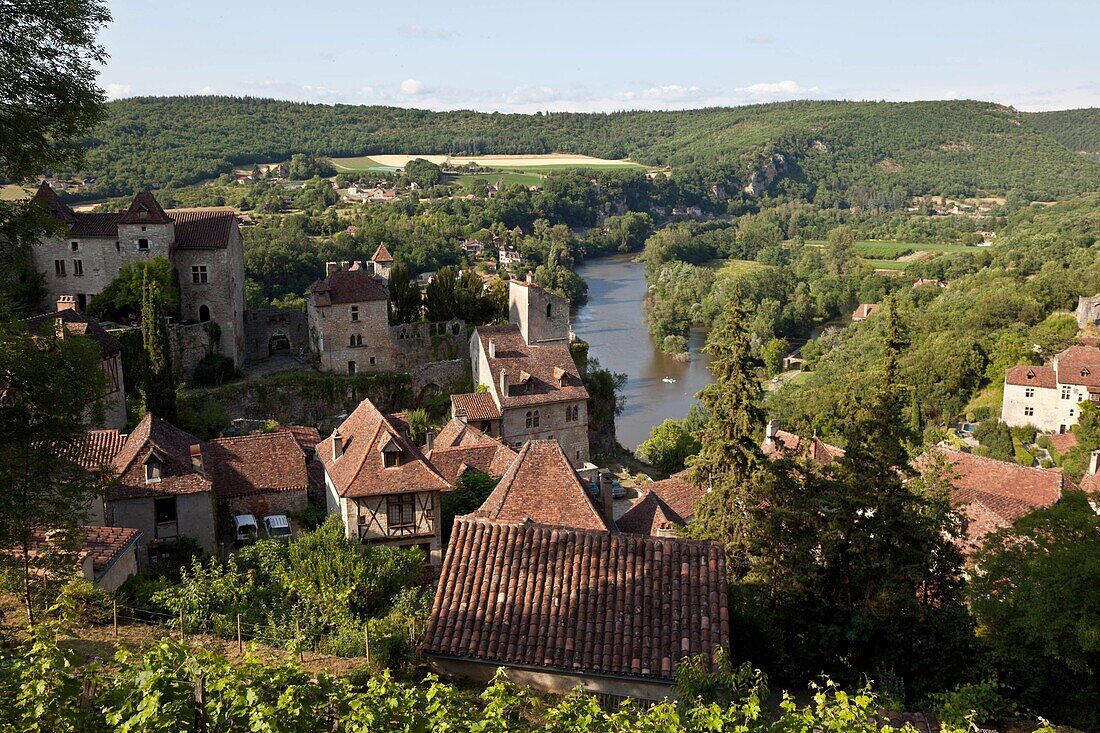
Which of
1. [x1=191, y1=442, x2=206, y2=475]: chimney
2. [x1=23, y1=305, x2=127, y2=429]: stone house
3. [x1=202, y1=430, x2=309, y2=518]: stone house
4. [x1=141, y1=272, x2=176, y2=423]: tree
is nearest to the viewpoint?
[x1=191, y1=442, x2=206, y2=475]: chimney

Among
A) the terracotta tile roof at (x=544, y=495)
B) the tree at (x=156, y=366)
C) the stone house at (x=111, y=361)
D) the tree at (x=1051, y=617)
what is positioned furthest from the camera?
the tree at (x=156, y=366)

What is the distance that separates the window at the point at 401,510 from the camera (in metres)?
23.8

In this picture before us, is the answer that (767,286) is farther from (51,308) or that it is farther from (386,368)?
(51,308)

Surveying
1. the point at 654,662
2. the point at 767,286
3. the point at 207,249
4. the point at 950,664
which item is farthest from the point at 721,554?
the point at 767,286

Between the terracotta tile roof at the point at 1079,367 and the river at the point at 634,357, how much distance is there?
22.3m

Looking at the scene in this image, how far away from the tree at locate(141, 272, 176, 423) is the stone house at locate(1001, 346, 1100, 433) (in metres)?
48.8

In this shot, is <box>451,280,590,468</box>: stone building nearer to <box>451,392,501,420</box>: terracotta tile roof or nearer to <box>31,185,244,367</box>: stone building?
<box>451,392,501,420</box>: terracotta tile roof

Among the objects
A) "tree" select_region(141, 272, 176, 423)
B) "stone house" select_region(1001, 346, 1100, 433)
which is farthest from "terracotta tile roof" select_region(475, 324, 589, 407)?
"stone house" select_region(1001, 346, 1100, 433)

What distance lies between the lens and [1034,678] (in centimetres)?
1602

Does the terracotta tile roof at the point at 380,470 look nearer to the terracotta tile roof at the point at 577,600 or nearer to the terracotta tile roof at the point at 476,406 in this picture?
the terracotta tile roof at the point at 476,406

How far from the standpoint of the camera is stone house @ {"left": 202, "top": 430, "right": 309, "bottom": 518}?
26.2 metres

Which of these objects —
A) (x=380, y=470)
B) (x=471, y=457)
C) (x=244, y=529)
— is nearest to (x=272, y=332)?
(x=471, y=457)

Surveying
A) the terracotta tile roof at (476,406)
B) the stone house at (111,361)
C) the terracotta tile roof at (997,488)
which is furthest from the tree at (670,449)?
the stone house at (111,361)

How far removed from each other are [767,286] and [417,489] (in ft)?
265
